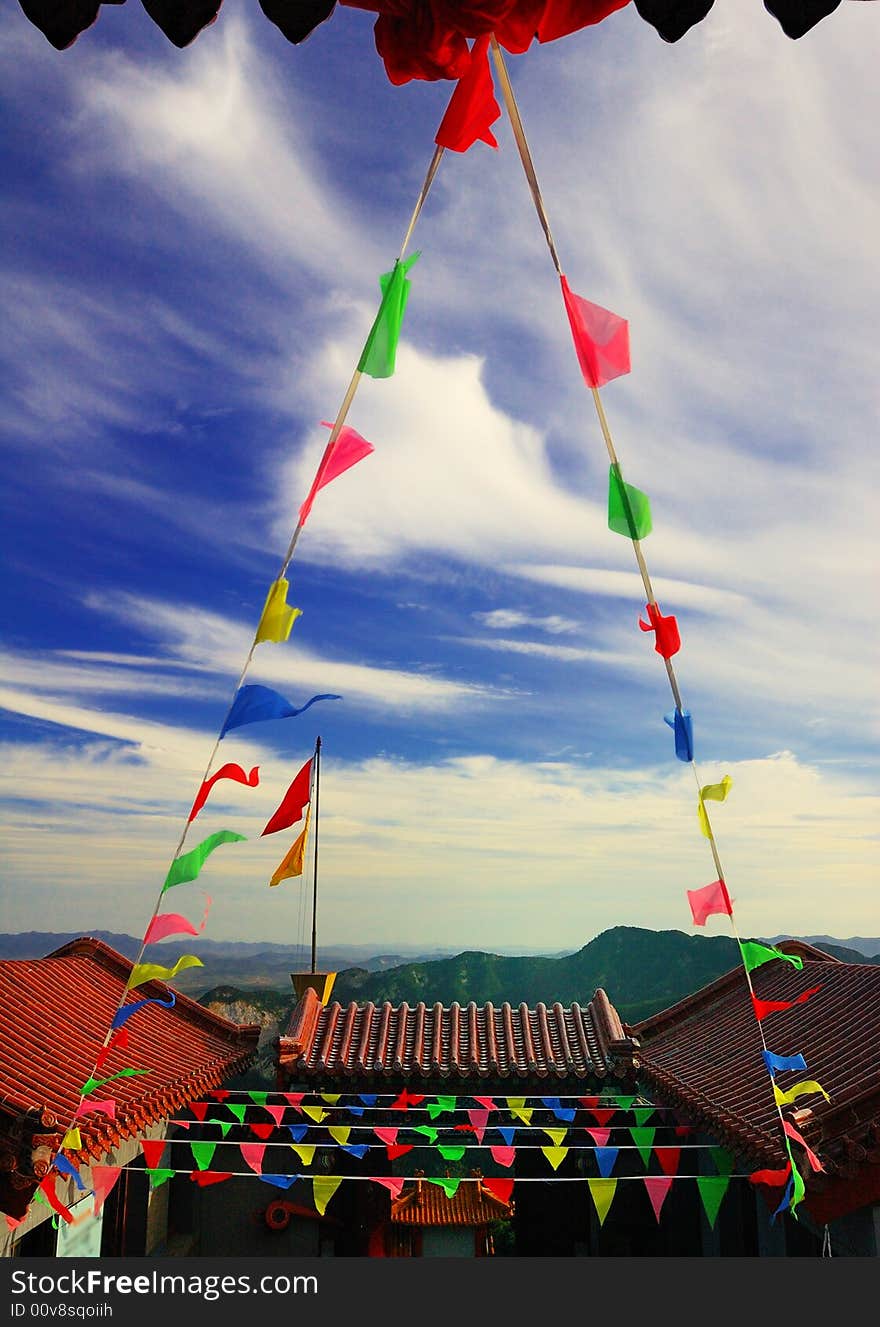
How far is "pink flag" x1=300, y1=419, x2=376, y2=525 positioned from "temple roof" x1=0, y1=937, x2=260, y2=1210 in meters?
3.66

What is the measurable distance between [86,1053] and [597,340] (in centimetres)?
863

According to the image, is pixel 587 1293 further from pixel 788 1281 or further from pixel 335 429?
pixel 335 429

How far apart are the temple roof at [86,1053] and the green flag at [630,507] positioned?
4423 millimetres

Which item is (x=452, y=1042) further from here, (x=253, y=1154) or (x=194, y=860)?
(x=194, y=860)

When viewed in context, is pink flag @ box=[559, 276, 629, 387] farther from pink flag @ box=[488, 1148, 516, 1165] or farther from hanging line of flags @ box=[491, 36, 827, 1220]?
pink flag @ box=[488, 1148, 516, 1165]

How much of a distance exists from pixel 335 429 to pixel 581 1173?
1097 cm

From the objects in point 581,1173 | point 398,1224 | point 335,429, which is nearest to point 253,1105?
point 398,1224

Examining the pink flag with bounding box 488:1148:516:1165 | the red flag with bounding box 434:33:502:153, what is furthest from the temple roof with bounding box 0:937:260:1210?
the red flag with bounding box 434:33:502:153

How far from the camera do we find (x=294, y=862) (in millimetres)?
7203

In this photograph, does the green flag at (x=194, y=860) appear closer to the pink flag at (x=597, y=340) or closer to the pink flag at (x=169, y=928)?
the pink flag at (x=169, y=928)

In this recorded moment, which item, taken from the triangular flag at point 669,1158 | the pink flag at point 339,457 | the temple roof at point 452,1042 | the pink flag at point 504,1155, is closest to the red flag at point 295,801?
the pink flag at point 339,457

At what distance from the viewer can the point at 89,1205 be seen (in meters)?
8.59

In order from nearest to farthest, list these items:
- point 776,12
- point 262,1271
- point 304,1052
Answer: point 776,12, point 262,1271, point 304,1052

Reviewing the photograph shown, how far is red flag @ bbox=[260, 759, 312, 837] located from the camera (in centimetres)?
557
